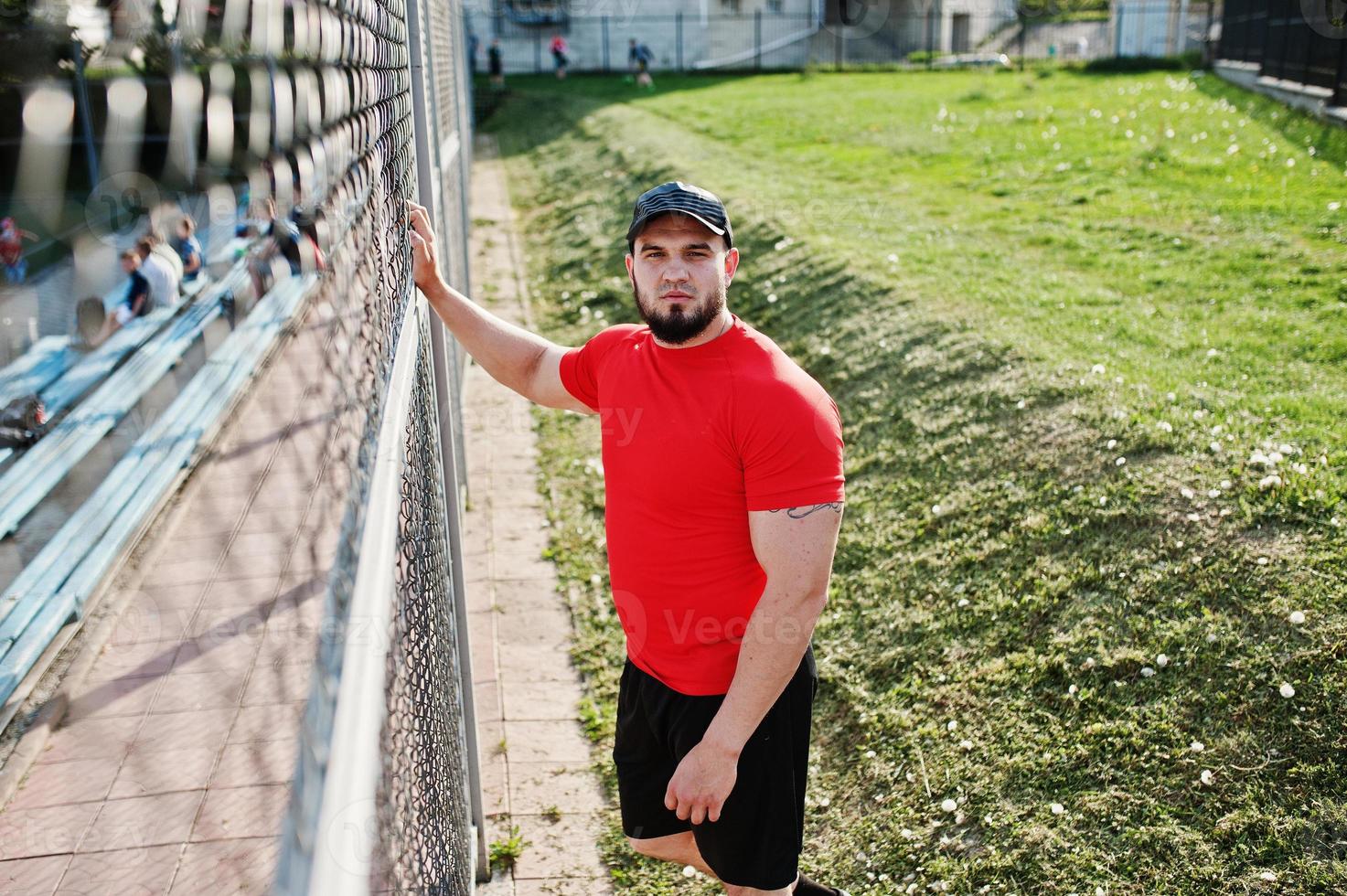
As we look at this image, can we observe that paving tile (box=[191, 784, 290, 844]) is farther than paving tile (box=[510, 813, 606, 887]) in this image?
No

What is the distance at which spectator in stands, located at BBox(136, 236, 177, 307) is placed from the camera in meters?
0.89

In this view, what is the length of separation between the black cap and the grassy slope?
7.10 ft

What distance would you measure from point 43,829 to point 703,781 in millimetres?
2000

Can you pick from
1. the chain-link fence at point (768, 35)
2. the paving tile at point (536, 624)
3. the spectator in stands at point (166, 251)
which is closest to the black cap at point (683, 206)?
the spectator in stands at point (166, 251)

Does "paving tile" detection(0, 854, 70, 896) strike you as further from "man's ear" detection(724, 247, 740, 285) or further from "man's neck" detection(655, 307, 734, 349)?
"man's ear" detection(724, 247, 740, 285)

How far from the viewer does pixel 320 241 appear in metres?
1.47

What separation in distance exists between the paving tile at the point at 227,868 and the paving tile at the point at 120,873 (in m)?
0.05

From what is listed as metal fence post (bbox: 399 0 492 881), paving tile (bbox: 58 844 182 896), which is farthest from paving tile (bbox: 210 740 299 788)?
metal fence post (bbox: 399 0 492 881)

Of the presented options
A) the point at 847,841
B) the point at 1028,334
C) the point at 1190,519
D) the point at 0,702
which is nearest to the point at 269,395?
the point at 0,702

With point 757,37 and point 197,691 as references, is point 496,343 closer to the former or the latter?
point 197,691

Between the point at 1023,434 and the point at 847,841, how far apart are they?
2479 millimetres

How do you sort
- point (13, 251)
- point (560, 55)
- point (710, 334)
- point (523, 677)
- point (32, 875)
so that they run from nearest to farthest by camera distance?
point (13, 251) < point (710, 334) < point (32, 875) < point (523, 677) < point (560, 55)

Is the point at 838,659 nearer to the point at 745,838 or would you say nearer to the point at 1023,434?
the point at 1023,434

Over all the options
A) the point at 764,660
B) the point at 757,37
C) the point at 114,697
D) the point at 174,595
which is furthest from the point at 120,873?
the point at 757,37
